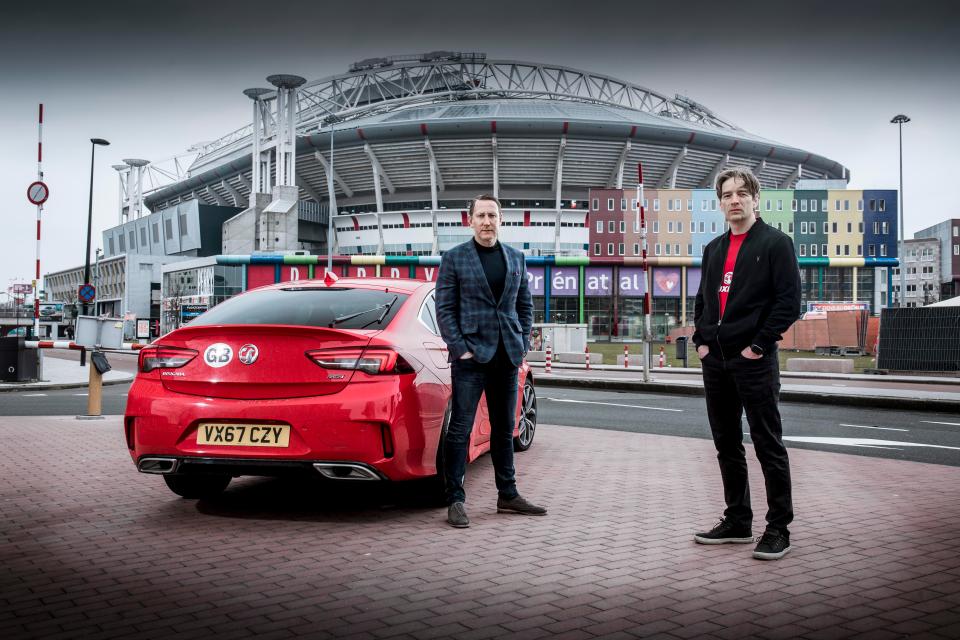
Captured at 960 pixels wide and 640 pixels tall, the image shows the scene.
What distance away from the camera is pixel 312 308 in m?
4.88

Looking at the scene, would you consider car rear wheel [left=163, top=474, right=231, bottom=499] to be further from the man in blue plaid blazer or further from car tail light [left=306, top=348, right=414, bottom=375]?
the man in blue plaid blazer

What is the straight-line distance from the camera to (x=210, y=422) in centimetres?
432

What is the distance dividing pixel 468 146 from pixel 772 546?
6820 cm

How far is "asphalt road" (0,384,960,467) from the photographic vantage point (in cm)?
809

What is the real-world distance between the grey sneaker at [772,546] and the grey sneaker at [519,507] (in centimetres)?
132

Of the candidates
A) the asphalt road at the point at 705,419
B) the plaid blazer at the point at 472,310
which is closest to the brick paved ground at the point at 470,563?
the plaid blazer at the point at 472,310

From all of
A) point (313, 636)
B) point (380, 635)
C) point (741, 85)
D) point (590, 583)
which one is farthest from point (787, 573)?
point (741, 85)

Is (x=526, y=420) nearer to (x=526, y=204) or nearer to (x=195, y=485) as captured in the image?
(x=195, y=485)

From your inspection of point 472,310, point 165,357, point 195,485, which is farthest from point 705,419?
point 165,357

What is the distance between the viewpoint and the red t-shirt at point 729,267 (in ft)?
13.0

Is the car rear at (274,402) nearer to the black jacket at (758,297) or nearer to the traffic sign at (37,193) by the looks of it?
the black jacket at (758,297)

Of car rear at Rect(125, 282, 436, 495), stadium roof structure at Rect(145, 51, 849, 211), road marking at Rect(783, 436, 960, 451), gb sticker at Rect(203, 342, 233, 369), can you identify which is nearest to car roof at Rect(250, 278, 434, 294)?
car rear at Rect(125, 282, 436, 495)

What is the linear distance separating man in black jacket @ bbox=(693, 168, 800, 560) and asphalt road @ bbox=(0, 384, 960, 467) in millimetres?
4030

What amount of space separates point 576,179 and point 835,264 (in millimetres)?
24155
